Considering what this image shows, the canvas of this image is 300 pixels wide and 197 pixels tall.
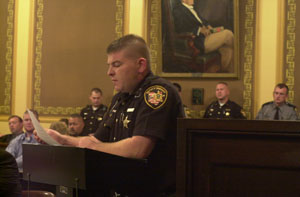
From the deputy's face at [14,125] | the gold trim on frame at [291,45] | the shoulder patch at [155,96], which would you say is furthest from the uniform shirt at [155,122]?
the gold trim on frame at [291,45]

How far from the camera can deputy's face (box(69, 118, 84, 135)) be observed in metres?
7.70

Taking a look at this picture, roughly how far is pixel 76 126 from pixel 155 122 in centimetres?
553

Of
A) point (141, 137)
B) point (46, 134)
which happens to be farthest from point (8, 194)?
point (141, 137)

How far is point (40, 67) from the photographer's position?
373 inches

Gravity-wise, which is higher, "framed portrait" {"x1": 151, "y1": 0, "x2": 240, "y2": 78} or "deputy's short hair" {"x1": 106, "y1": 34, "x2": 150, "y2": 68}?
"framed portrait" {"x1": 151, "y1": 0, "x2": 240, "y2": 78}

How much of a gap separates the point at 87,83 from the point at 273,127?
788cm

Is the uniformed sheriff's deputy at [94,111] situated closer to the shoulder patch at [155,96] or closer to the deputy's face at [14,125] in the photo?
the deputy's face at [14,125]

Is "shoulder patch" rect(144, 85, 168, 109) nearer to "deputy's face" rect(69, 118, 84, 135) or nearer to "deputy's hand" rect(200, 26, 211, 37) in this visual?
"deputy's face" rect(69, 118, 84, 135)

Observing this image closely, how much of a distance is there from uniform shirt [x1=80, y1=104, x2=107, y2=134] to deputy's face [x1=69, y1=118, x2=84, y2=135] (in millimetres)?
578

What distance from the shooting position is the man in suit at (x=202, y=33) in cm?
831

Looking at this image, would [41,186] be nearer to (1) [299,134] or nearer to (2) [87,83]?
(1) [299,134]

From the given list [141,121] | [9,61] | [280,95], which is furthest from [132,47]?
[9,61]

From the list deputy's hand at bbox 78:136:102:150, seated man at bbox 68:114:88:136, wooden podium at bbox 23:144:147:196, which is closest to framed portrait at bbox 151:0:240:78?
seated man at bbox 68:114:88:136

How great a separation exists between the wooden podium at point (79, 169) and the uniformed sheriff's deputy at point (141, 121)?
79 millimetres
